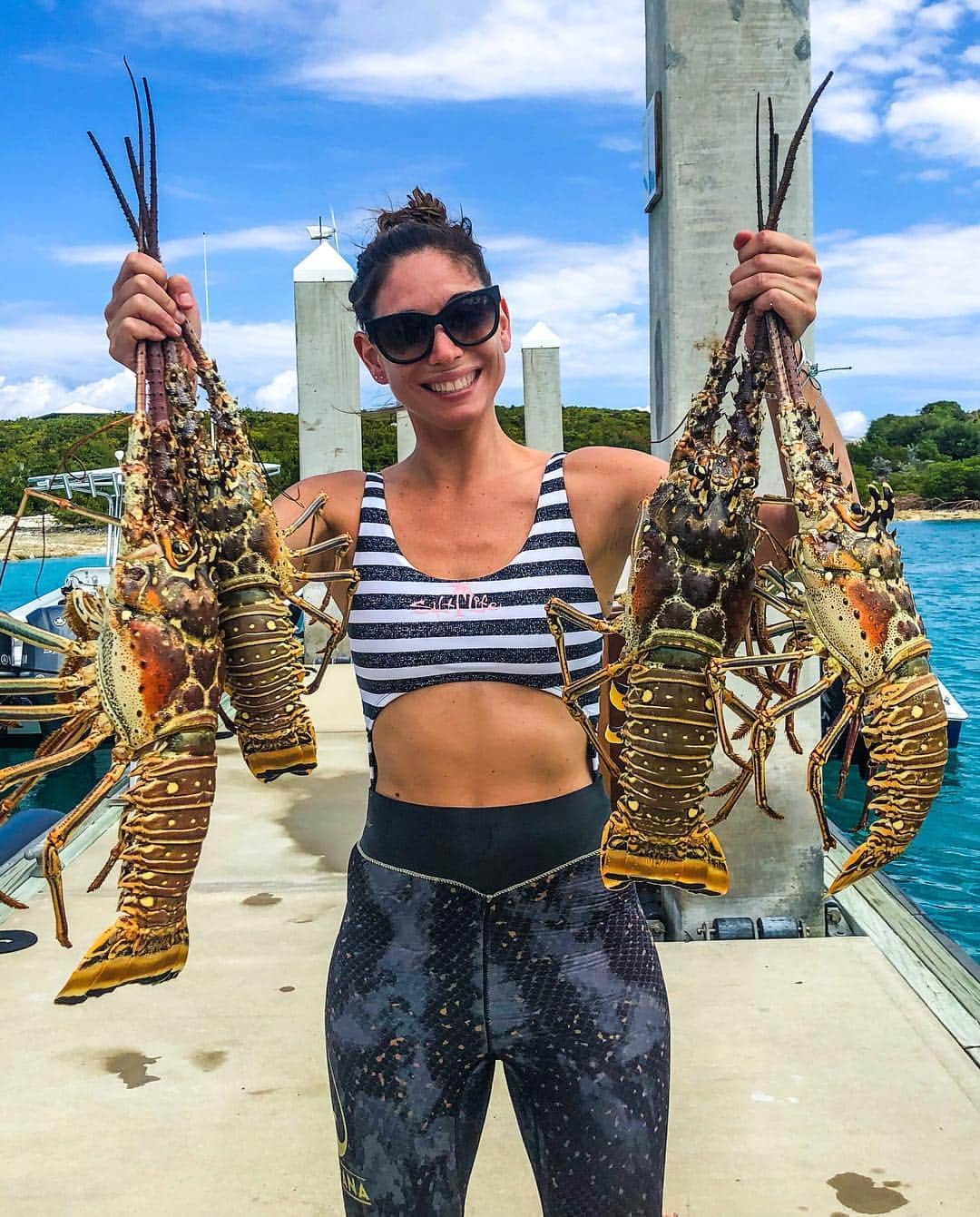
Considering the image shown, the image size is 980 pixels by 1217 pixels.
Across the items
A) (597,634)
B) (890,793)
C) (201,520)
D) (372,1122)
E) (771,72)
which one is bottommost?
(372,1122)

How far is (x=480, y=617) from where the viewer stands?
2.32 meters

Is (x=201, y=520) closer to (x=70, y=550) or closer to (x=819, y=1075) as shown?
(x=819, y=1075)

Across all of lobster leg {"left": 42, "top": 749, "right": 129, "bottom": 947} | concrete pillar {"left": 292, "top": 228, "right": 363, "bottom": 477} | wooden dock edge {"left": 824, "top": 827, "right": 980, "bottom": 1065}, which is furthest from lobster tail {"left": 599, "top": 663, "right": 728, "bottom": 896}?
concrete pillar {"left": 292, "top": 228, "right": 363, "bottom": 477}

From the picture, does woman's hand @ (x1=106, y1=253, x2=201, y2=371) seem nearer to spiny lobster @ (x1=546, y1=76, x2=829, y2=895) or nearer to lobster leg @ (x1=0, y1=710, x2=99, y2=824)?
lobster leg @ (x1=0, y1=710, x2=99, y2=824)

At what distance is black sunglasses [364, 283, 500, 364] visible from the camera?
2273 mm

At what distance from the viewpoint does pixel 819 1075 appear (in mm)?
4059

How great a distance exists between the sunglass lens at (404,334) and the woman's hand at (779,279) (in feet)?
2.11

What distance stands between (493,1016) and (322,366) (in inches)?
436

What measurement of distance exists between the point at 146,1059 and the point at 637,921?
2.81 metres

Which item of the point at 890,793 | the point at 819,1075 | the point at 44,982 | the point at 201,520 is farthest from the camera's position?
the point at 44,982

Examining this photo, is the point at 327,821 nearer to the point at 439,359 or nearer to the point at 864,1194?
the point at 864,1194

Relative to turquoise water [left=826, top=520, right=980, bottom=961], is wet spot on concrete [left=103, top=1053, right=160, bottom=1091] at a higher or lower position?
higher

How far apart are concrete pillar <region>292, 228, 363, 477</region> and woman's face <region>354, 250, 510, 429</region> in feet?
33.3

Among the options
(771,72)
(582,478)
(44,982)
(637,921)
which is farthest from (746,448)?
(44,982)
